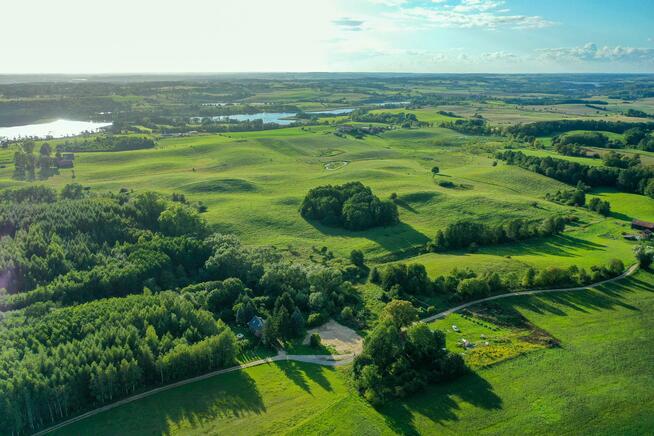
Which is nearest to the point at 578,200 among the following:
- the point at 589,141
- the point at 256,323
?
the point at 589,141

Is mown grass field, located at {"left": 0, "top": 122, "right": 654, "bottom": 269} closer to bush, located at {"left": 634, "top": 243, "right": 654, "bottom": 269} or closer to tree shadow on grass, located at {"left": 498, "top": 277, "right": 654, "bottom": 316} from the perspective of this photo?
bush, located at {"left": 634, "top": 243, "right": 654, "bottom": 269}

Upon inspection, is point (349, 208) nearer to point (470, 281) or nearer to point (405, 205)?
point (405, 205)

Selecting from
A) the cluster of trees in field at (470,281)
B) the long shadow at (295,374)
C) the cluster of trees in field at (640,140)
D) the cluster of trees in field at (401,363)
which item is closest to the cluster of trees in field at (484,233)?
the cluster of trees in field at (470,281)

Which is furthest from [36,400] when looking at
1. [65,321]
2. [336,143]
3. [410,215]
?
[336,143]

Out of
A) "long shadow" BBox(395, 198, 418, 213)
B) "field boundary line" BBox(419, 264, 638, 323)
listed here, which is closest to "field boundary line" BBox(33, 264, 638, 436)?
"field boundary line" BBox(419, 264, 638, 323)

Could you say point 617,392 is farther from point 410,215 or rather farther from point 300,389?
point 410,215

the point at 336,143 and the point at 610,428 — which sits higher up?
the point at 336,143
